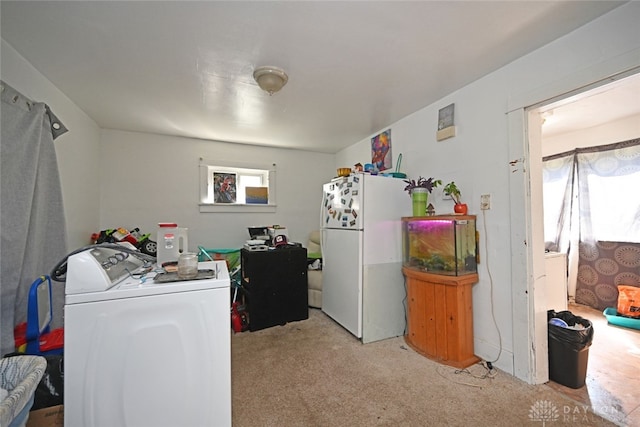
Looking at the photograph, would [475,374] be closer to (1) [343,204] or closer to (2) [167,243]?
(1) [343,204]

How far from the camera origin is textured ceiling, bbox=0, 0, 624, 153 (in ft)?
4.53

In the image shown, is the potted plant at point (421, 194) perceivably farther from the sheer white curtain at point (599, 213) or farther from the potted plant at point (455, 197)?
the sheer white curtain at point (599, 213)

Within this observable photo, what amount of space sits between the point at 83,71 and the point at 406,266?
10.3 feet

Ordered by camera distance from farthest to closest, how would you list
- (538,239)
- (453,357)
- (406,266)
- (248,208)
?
1. (248,208)
2. (406,266)
3. (453,357)
4. (538,239)

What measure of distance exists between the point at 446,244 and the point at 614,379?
143 cm

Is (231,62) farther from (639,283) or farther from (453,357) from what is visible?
(639,283)

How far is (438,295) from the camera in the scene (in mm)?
2121

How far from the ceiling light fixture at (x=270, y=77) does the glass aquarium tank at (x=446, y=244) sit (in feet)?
5.36

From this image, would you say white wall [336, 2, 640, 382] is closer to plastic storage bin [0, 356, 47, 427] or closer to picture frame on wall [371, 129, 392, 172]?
picture frame on wall [371, 129, 392, 172]

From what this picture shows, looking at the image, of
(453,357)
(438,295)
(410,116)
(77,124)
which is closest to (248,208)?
(77,124)

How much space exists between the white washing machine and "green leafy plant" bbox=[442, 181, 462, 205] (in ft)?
6.41

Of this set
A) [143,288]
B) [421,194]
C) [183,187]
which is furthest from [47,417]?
[183,187]

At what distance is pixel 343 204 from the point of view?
2.65 metres

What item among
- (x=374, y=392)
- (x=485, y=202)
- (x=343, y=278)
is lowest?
(x=374, y=392)
